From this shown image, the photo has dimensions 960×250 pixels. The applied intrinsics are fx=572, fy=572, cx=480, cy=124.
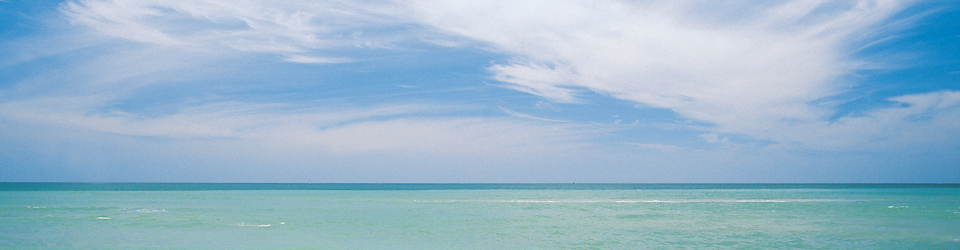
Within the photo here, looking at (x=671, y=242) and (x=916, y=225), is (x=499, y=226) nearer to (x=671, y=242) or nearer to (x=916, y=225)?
(x=671, y=242)

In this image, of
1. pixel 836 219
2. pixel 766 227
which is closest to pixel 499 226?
pixel 766 227

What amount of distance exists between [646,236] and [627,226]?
144 inches

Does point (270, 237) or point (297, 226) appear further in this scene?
point (297, 226)

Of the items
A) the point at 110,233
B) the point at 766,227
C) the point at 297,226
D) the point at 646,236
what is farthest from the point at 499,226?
the point at 110,233

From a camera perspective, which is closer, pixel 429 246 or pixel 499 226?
pixel 429 246

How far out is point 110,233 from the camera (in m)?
20.3

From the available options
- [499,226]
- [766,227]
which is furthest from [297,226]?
[766,227]

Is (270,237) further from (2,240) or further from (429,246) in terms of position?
(2,240)

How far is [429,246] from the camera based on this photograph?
17797 mm

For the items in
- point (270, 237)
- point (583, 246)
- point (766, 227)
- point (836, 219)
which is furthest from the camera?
point (836, 219)

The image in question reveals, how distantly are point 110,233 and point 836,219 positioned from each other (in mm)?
30922

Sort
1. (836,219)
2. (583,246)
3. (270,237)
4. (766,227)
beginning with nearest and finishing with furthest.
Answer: (583,246) < (270,237) < (766,227) < (836,219)

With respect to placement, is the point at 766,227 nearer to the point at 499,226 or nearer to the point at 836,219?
the point at 836,219

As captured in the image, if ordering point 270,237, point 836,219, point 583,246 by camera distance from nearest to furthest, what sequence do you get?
point 583,246 < point 270,237 < point 836,219
